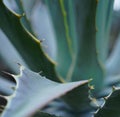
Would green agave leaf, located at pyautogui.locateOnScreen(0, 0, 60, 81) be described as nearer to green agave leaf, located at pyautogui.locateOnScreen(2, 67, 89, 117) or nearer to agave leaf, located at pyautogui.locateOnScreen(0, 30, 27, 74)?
agave leaf, located at pyautogui.locateOnScreen(0, 30, 27, 74)

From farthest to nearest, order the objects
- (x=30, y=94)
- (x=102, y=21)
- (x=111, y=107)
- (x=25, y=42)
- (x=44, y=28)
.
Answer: (x=44, y=28)
(x=102, y=21)
(x=25, y=42)
(x=111, y=107)
(x=30, y=94)

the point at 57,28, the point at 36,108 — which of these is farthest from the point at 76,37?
the point at 36,108

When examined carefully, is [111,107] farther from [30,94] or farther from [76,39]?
[76,39]

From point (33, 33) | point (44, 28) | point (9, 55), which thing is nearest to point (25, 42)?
point (33, 33)

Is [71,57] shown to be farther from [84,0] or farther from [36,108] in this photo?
[36,108]

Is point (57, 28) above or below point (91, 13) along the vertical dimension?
above
